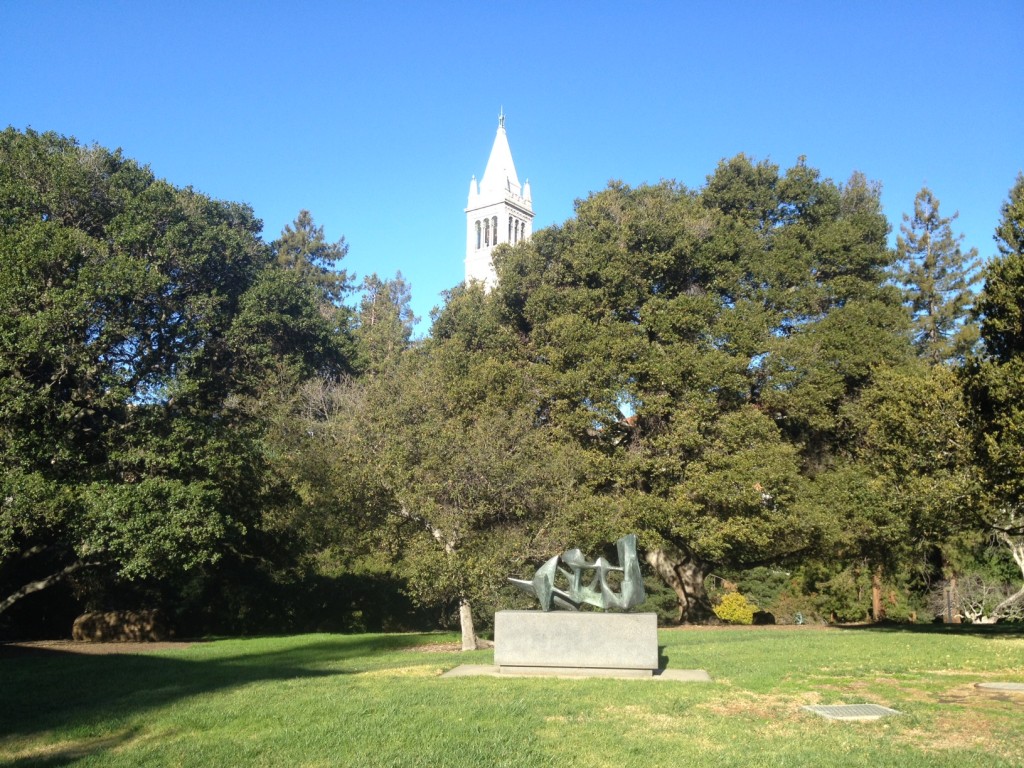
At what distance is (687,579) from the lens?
24797 mm

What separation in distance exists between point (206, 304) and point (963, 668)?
49.0 ft

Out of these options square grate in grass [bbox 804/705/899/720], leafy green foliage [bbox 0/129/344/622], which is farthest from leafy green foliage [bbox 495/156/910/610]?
square grate in grass [bbox 804/705/899/720]

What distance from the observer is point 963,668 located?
11.6m

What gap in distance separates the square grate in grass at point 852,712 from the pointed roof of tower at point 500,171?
75.7 metres

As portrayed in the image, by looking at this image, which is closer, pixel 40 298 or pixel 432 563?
pixel 40 298

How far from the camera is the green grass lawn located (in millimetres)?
6570

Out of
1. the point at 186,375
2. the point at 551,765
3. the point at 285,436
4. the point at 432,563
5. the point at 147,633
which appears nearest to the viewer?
the point at 551,765

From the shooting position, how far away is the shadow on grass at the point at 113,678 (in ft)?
26.0

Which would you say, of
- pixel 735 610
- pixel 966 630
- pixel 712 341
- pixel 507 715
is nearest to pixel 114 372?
pixel 507 715

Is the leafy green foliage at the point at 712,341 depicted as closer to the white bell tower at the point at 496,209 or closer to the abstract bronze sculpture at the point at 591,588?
the abstract bronze sculpture at the point at 591,588

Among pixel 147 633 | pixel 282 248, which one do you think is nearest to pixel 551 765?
pixel 147 633

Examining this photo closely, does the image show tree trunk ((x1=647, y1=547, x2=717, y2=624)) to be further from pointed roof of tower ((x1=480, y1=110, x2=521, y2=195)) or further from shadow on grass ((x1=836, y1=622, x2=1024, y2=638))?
pointed roof of tower ((x1=480, y1=110, x2=521, y2=195))

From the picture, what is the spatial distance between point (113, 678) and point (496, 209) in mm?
72943

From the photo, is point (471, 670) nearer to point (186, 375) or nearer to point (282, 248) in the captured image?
point (186, 375)
